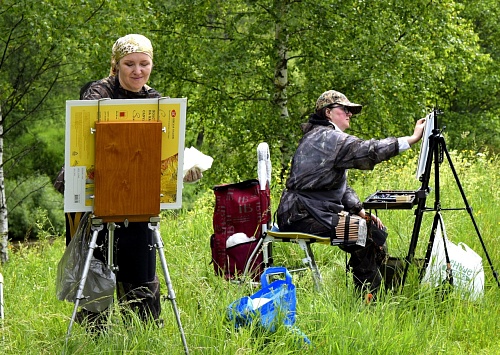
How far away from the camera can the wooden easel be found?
3802 mm

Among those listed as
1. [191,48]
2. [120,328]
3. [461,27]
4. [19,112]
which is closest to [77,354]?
[120,328]

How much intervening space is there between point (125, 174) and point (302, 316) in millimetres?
1287

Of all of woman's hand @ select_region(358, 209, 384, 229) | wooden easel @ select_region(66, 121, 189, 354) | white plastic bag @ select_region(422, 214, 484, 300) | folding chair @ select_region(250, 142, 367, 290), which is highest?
wooden easel @ select_region(66, 121, 189, 354)

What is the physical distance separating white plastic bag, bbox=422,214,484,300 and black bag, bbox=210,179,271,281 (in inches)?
47.5

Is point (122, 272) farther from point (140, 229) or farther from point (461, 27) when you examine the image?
point (461, 27)

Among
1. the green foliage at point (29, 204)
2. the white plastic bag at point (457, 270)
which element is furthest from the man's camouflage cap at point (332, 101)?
the green foliage at point (29, 204)

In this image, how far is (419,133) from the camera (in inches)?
204

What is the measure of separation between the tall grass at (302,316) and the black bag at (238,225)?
0.62 ft

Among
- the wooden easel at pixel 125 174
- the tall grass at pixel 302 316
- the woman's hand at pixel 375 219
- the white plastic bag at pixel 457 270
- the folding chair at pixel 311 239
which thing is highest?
the wooden easel at pixel 125 174

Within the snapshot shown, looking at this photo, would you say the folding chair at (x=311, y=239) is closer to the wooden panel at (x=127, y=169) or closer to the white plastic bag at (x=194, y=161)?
the white plastic bag at (x=194, y=161)

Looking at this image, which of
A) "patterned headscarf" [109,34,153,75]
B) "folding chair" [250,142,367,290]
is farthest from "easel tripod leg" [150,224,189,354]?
"folding chair" [250,142,367,290]

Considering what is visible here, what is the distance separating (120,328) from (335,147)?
6.74 feet

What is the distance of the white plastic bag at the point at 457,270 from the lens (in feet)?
17.9

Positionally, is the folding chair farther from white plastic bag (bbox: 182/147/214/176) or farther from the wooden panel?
the wooden panel
